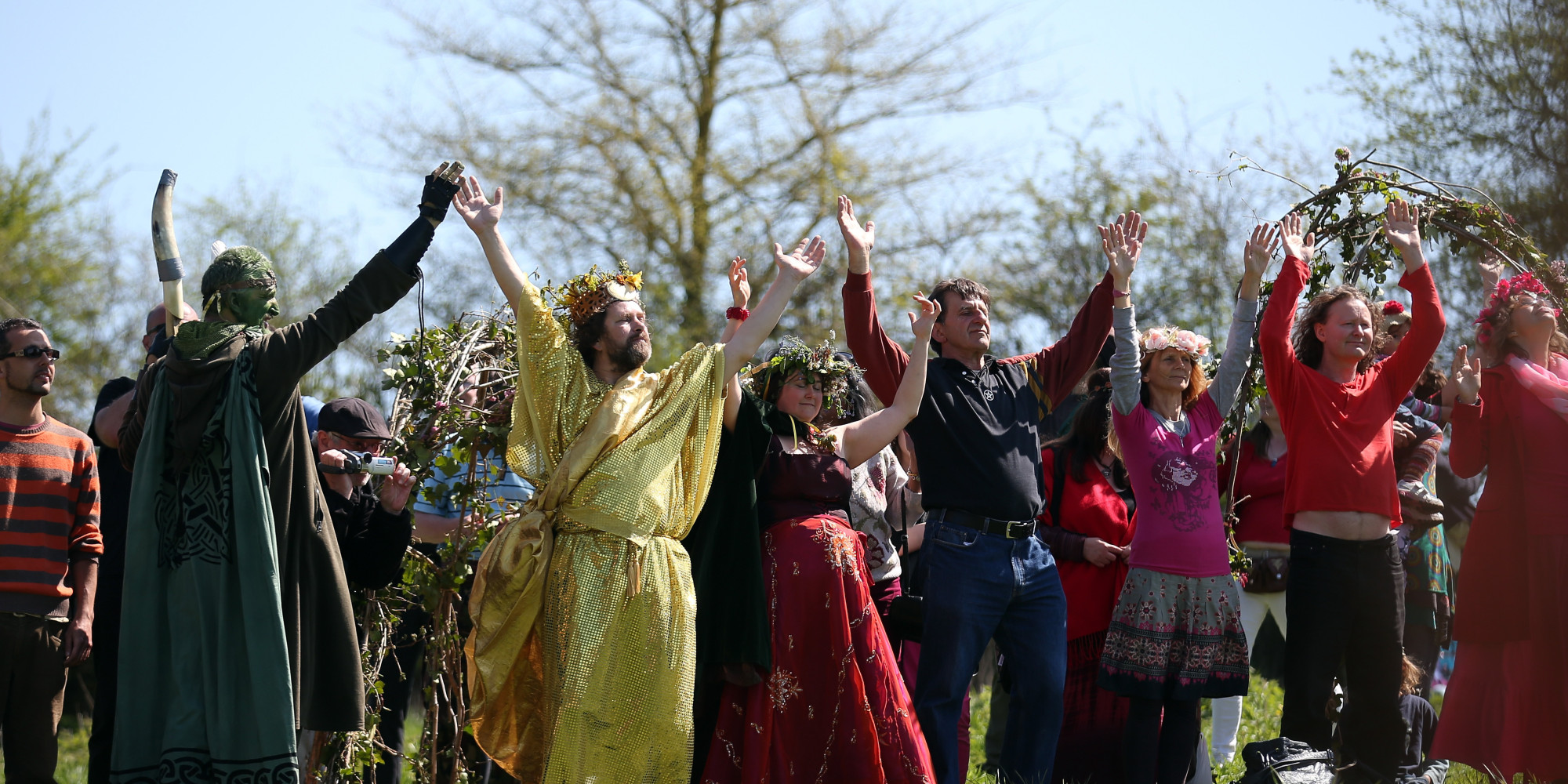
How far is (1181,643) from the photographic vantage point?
16.6ft

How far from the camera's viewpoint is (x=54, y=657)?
4.99m

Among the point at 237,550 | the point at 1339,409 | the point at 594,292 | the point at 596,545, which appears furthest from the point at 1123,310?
the point at 237,550

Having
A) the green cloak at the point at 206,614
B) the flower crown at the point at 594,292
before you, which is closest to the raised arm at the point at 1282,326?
the flower crown at the point at 594,292

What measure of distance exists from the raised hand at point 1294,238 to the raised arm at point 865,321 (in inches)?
61.1

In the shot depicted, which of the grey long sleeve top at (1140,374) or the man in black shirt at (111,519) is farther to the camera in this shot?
the grey long sleeve top at (1140,374)

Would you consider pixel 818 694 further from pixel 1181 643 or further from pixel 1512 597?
pixel 1512 597

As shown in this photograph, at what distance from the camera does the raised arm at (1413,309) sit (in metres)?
5.05

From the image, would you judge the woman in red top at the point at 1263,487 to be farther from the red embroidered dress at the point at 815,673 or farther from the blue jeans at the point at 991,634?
the red embroidered dress at the point at 815,673

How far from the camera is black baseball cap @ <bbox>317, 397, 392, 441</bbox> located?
5176 millimetres

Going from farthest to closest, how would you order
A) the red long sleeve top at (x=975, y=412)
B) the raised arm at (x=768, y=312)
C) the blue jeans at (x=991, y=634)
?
1. the red long sleeve top at (x=975, y=412)
2. the blue jeans at (x=991, y=634)
3. the raised arm at (x=768, y=312)

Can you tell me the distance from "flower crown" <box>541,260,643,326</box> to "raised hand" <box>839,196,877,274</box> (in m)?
0.78

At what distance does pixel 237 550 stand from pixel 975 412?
2.62 meters

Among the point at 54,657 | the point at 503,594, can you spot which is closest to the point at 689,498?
the point at 503,594

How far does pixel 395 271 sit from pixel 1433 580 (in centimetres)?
490
